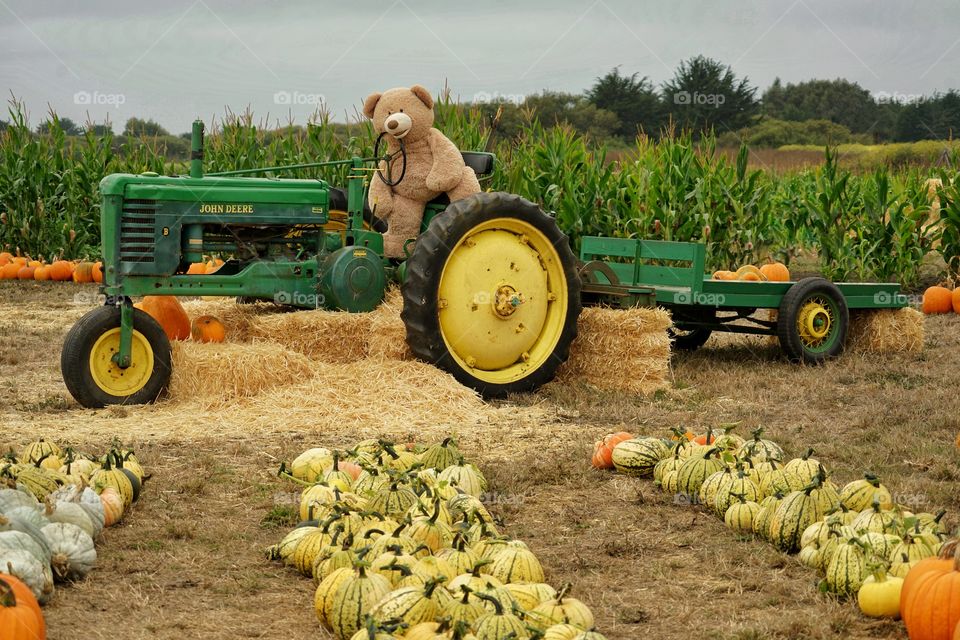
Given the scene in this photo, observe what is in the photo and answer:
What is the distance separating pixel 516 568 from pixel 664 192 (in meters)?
8.44

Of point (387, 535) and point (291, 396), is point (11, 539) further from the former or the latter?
point (291, 396)

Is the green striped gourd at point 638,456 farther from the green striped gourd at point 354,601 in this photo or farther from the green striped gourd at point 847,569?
the green striped gourd at point 354,601

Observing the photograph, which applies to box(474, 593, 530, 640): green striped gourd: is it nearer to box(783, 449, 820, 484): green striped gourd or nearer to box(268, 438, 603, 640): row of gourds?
box(268, 438, 603, 640): row of gourds

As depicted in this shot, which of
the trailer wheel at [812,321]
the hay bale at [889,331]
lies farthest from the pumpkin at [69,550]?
the hay bale at [889,331]

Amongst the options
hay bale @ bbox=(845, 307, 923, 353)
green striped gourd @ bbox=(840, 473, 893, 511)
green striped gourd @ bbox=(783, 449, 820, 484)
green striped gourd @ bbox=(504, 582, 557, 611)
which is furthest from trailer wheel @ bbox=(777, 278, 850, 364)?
green striped gourd @ bbox=(504, 582, 557, 611)

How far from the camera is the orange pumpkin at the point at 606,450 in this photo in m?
5.44

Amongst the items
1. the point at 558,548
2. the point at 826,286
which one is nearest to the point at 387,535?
the point at 558,548

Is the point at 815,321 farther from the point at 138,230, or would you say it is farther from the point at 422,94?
the point at 138,230

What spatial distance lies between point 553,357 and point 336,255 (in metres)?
1.66

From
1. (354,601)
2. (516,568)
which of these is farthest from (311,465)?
(354,601)

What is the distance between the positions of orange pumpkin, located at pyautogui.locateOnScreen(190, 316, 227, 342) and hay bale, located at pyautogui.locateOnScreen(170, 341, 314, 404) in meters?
0.32

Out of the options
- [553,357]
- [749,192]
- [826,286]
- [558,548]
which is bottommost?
[558,548]

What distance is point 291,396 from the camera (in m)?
6.66

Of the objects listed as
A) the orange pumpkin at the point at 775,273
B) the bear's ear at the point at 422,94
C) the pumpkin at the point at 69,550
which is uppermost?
the bear's ear at the point at 422,94
